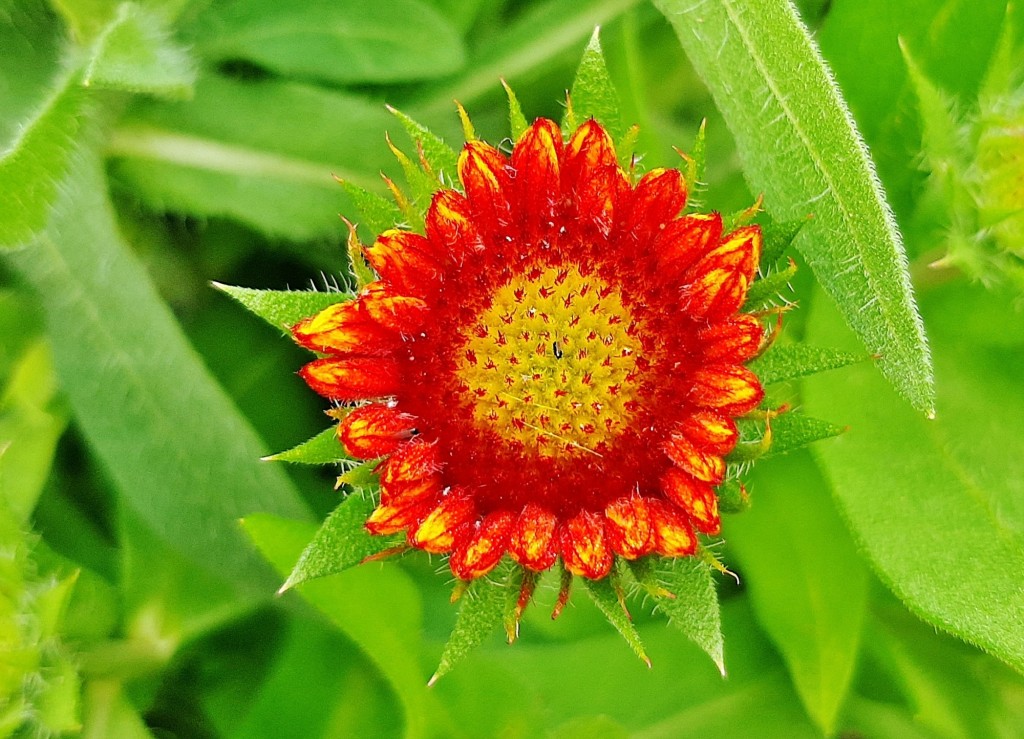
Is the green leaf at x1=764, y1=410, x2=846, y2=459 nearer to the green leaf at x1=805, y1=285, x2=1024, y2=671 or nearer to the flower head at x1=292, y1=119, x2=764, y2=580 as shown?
the flower head at x1=292, y1=119, x2=764, y2=580

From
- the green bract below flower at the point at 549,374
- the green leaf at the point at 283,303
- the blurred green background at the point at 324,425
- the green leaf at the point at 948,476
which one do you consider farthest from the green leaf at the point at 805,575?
the green leaf at the point at 283,303

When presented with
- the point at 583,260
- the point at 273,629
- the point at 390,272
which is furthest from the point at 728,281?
the point at 273,629

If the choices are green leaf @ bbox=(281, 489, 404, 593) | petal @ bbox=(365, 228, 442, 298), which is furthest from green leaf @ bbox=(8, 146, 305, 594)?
petal @ bbox=(365, 228, 442, 298)

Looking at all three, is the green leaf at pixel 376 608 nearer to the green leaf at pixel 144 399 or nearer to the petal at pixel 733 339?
the green leaf at pixel 144 399

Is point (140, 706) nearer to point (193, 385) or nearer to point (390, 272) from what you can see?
point (193, 385)

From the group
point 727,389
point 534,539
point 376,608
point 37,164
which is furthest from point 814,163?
point 37,164
